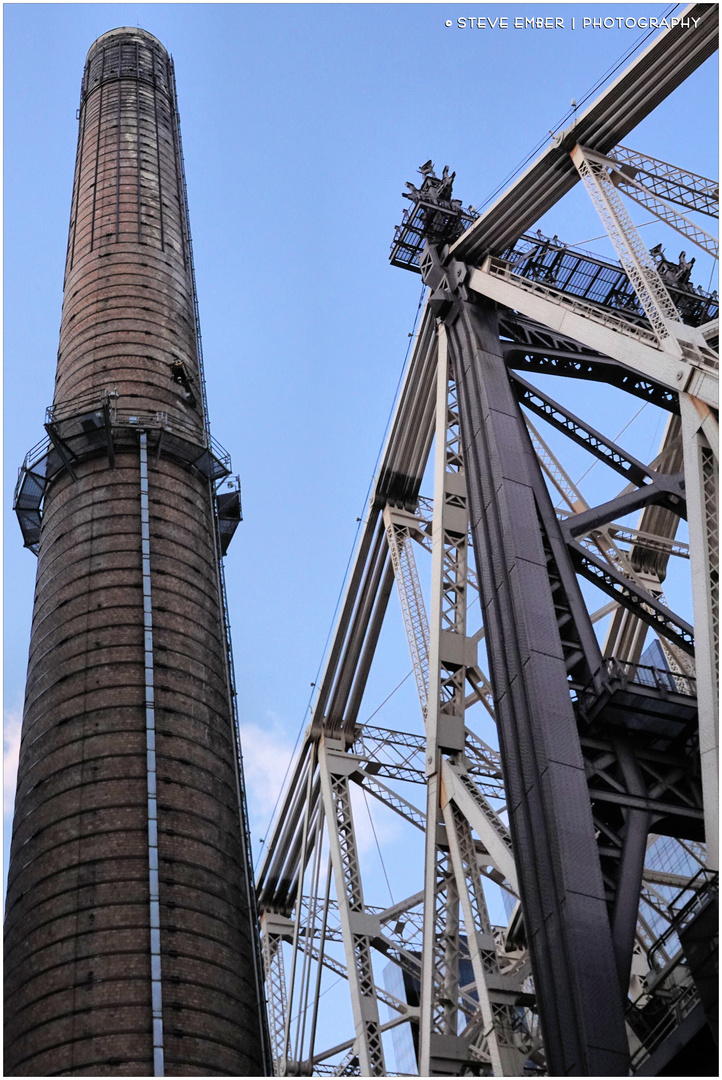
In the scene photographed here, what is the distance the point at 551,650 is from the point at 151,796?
8055 mm

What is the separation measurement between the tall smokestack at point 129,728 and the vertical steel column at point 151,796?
0.13 ft

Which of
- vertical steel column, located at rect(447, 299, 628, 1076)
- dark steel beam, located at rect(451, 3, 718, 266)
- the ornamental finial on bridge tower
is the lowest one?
vertical steel column, located at rect(447, 299, 628, 1076)

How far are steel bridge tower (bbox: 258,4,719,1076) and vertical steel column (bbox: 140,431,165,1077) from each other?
4715mm

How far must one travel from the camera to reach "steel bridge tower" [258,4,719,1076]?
19.0 meters

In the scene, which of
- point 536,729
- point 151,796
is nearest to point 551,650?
point 536,729

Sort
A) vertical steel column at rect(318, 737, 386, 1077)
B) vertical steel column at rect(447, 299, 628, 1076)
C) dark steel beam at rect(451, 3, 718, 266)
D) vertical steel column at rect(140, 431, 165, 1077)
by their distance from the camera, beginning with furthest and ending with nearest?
vertical steel column at rect(318, 737, 386, 1077), dark steel beam at rect(451, 3, 718, 266), vertical steel column at rect(140, 431, 165, 1077), vertical steel column at rect(447, 299, 628, 1076)

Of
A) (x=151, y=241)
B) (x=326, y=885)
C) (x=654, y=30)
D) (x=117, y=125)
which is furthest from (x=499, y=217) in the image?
(x=117, y=125)

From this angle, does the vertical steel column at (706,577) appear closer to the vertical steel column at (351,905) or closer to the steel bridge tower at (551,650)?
the steel bridge tower at (551,650)

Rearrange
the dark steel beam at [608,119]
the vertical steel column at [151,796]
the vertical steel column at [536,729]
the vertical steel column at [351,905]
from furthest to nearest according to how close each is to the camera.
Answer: the vertical steel column at [351,905], the dark steel beam at [608,119], the vertical steel column at [151,796], the vertical steel column at [536,729]

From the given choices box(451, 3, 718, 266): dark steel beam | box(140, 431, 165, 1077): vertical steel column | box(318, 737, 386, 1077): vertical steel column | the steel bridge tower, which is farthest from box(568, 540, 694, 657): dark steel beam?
box(318, 737, 386, 1077): vertical steel column

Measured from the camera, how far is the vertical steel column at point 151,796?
2195cm

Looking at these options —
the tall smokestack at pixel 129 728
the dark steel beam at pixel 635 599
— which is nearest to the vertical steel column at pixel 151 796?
the tall smokestack at pixel 129 728

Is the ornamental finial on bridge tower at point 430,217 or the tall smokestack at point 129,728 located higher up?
the ornamental finial on bridge tower at point 430,217

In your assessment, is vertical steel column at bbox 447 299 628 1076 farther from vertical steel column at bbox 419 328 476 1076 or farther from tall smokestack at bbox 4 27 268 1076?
tall smokestack at bbox 4 27 268 1076
